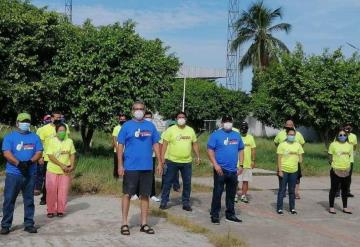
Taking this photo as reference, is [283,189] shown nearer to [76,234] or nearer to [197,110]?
[76,234]

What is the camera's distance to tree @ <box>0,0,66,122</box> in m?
16.0

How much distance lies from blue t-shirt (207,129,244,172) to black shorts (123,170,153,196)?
5.63 feet

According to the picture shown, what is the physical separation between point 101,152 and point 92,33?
4365mm

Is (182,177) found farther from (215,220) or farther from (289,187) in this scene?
(289,187)

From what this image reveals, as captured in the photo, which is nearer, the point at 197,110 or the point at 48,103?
the point at 48,103

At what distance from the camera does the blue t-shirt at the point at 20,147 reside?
798cm

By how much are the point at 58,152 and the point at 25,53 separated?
778cm

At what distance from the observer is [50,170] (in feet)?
31.4

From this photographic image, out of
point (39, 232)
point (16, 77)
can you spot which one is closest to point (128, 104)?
point (16, 77)

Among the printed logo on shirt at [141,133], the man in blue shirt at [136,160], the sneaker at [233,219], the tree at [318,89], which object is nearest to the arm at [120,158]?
the man in blue shirt at [136,160]

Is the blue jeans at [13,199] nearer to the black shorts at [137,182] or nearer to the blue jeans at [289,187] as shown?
the black shorts at [137,182]

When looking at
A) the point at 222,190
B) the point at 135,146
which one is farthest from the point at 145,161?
the point at 222,190

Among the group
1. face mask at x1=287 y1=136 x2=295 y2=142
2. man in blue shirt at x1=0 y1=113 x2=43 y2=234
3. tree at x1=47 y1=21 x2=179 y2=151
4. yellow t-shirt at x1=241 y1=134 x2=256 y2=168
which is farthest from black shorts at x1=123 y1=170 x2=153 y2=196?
tree at x1=47 y1=21 x2=179 y2=151

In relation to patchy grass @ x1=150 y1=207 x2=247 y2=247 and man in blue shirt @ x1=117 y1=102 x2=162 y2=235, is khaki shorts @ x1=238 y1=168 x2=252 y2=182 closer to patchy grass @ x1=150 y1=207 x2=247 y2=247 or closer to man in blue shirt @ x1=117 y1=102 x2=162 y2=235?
patchy grass @ x1=150 y1=207 x2=247 y2=247
